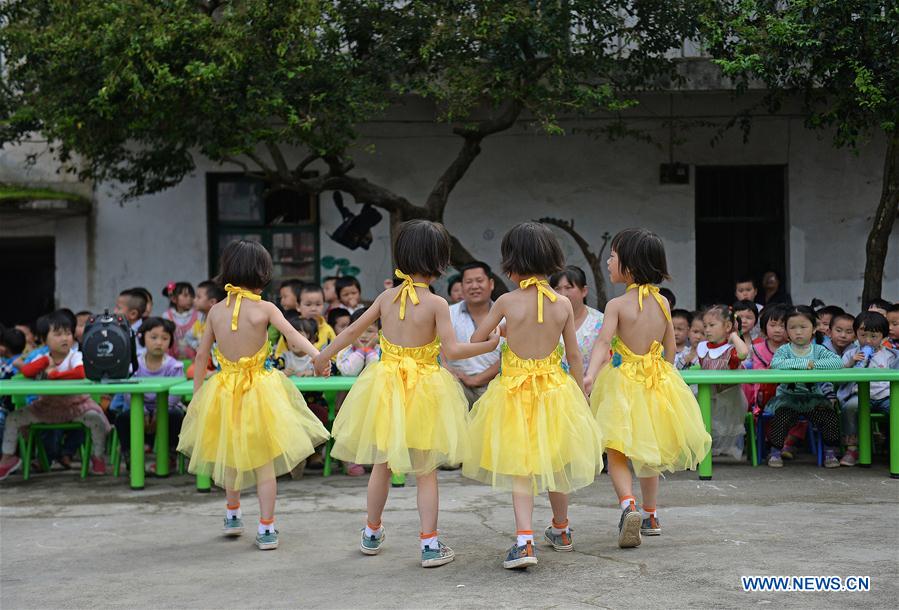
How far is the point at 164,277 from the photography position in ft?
43.2

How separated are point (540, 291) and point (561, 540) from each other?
1.26 metres

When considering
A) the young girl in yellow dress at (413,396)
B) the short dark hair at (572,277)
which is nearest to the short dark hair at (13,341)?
the short dark hair at (572,277)

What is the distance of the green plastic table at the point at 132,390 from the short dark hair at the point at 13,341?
1.19 metres

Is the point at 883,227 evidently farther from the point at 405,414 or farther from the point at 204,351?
the point at 204,351

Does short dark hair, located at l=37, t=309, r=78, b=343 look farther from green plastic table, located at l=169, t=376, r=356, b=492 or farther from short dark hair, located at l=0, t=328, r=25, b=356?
green plastic table, located at l=169, t=376, r=356, b=492

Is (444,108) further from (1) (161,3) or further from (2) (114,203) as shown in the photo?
(2) (114,203)

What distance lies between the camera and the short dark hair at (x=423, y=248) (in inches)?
213

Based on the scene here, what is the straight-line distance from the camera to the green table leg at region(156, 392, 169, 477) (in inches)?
317

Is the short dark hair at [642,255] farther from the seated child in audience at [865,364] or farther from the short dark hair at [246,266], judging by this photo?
the seated child in audience at [865,364]

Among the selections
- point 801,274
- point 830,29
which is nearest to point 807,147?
point 801,274

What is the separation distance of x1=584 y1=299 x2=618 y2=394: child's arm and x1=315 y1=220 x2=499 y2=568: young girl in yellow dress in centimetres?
53

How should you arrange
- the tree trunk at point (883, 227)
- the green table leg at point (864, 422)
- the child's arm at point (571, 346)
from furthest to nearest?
the tree trunk at point (883, 227) < the green table leg at point (864, 422) < the child's arm at point (571, 346)

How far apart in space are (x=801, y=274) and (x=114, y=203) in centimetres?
808

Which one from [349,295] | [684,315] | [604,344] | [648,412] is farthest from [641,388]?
[349,295]
